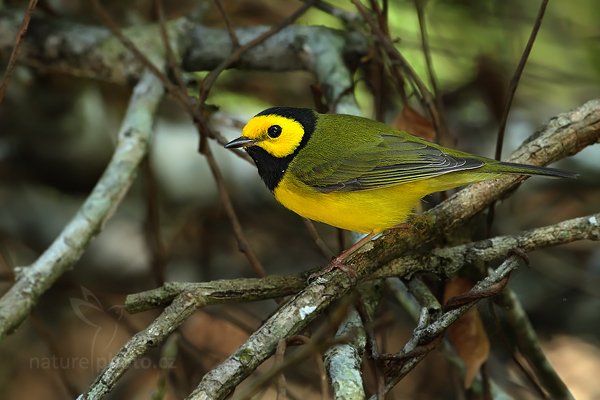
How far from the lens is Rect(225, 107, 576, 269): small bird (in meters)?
2.82

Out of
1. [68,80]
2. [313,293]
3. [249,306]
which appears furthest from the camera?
[249,306]

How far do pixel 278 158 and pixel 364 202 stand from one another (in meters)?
0.41

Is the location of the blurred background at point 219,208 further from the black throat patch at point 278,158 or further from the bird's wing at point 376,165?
the bird's wing at point 376,165

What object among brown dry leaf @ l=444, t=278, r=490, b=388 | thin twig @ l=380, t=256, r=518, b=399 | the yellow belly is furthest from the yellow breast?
thin twig @ l=380, t=256, r=518, b=399

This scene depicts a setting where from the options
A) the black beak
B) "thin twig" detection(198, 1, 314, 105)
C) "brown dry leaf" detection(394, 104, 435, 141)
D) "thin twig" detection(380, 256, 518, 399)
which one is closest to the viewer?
"thin twig" detection(380, 256, 518, 399)

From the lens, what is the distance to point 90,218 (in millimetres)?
2893

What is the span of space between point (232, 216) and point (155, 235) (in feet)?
2.42

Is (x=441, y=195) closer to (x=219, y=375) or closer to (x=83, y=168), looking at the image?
(x=219, y=375)

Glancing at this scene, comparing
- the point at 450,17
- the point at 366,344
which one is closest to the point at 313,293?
the point at 366,344

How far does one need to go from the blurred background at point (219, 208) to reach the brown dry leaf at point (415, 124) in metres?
0.50

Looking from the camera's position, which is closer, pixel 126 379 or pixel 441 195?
pixel 441 195

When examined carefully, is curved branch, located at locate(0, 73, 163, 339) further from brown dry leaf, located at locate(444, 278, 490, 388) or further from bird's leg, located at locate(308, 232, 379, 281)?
brown dry leaf, located at locate(444, 278, 490, 388)

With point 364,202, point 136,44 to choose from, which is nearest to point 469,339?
point 364,202

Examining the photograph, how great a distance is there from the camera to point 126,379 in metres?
4.62
